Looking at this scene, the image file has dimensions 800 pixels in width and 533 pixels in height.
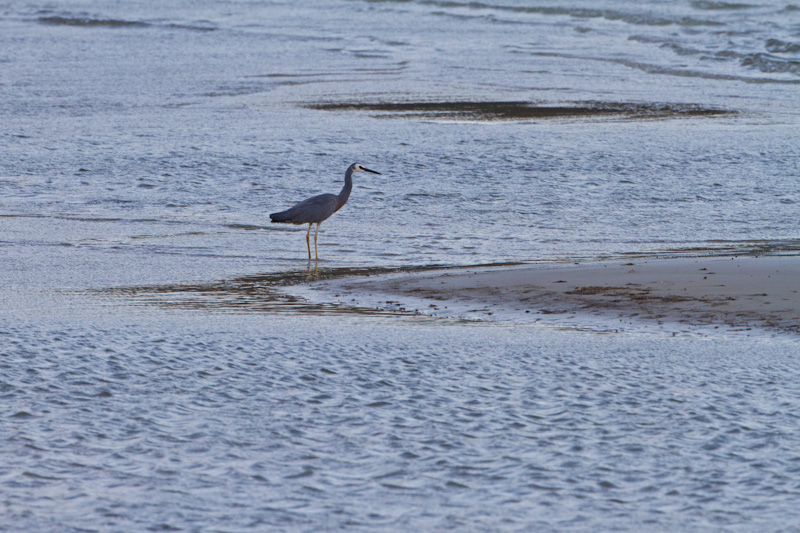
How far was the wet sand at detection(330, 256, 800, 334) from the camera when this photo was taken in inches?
335

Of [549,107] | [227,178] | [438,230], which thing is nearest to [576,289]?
[438,230]

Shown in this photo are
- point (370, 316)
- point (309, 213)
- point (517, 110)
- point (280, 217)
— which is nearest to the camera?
point (370, 316)

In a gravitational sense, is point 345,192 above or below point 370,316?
above

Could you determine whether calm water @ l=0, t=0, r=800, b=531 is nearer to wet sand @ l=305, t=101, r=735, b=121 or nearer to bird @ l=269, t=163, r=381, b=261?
wet sand @ l=305, t=101, r=735, b=121

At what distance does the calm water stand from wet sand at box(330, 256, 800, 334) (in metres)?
0.57


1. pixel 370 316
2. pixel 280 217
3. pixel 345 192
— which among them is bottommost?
pixel 370 316

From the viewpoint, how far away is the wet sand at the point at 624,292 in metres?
8.51

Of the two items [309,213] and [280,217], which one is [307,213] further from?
[280,217]

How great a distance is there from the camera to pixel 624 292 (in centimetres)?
924

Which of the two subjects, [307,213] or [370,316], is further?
[307,213]

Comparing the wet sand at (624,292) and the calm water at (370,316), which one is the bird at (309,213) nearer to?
the calm water at (370,316)

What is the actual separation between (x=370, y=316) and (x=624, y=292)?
2.19 meters

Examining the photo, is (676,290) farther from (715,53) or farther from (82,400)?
(715,53)

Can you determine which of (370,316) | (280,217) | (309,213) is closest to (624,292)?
(370,316)
